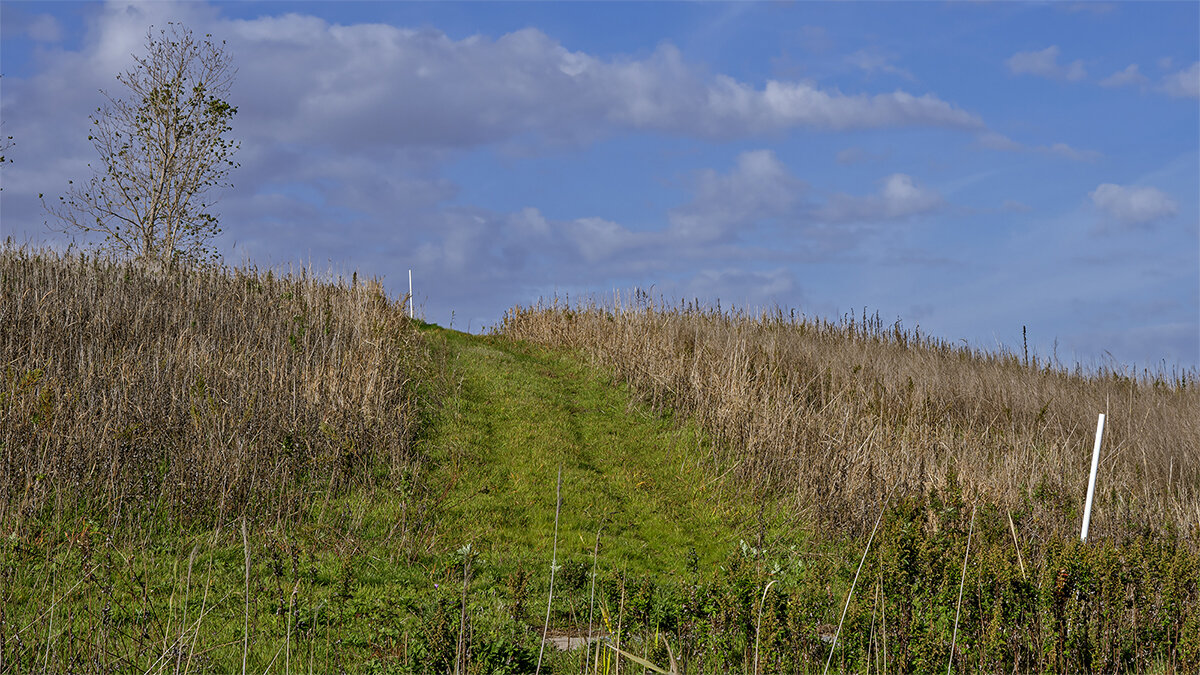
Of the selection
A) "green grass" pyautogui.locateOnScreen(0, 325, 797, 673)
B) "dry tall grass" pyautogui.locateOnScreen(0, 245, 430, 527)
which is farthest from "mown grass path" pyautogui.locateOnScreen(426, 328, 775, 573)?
"dry tall grass" pyautogui.locateOnScreen(0, 245, 430, 527)

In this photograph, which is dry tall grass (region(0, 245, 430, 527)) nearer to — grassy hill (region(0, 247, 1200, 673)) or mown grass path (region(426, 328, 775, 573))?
grassy hill (region(0, 247, 1200, 673))

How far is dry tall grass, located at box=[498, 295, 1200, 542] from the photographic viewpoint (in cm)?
887

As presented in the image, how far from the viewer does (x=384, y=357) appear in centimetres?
1179

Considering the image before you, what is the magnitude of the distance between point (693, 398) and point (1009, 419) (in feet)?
15.7

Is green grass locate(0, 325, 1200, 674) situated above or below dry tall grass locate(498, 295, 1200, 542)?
below

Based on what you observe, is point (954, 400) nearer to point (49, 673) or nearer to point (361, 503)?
point (361, 503)

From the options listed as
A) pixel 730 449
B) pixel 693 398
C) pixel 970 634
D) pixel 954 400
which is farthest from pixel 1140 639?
pixel 954 400

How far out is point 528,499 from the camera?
30.8ft

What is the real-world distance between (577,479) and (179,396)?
448cm

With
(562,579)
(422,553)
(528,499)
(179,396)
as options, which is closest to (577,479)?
Result: (528,499)

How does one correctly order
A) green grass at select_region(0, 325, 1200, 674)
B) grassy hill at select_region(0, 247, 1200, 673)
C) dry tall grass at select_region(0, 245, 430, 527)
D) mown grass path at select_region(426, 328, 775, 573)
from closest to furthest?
green grass at select_region(0, 325, 1200, 674), grassy hill at select_region(0, 247, 1200, 673), dry tall grass at select_region(0, 245, 430, 527), mown grass path at select_region(426, 328, 775, 573)

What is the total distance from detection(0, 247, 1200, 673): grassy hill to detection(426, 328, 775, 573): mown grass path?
48 mm

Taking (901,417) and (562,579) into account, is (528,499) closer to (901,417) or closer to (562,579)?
(562,579)

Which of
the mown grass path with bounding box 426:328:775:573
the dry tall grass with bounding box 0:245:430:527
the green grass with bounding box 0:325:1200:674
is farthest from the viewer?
the mown grass path with bounding box 426:328:775:573
